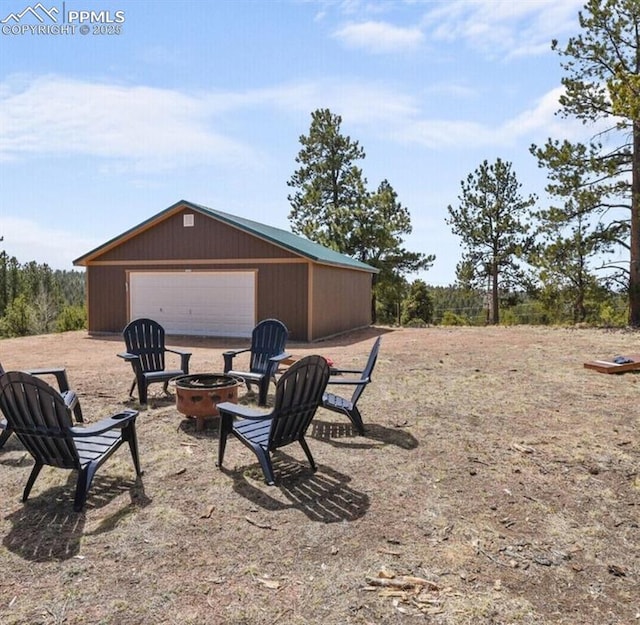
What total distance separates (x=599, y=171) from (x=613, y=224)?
203 centimetres

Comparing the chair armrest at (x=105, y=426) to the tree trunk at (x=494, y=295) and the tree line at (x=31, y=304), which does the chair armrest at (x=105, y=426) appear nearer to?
the tree trunk at (x=494, y=295)

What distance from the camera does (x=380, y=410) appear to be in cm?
555

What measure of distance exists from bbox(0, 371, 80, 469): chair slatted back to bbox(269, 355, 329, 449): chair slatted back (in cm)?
130

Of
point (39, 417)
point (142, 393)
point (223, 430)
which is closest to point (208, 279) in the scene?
point (142, 393)

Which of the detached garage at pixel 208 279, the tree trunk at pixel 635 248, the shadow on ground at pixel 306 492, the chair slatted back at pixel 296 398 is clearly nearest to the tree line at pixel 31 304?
the detached garage at pixel 208 279

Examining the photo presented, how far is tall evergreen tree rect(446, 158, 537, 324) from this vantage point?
24.1m

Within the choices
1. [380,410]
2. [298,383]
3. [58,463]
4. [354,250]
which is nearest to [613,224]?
[354,250]

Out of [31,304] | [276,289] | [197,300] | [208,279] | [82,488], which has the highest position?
[208,279]

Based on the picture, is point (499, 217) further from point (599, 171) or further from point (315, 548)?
point (315, 548)

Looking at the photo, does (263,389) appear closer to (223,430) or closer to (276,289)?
(223,430)

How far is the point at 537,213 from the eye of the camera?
55.2ft

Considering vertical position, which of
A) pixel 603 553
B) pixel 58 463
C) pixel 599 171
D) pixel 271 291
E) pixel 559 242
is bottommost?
pixel 603 553

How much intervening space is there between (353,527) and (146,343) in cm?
439

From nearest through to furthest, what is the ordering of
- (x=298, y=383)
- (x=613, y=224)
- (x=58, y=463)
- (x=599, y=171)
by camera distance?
(x=58, y=463), (x=298, y=383), (x=599, y=171), (x=613, y=224)
